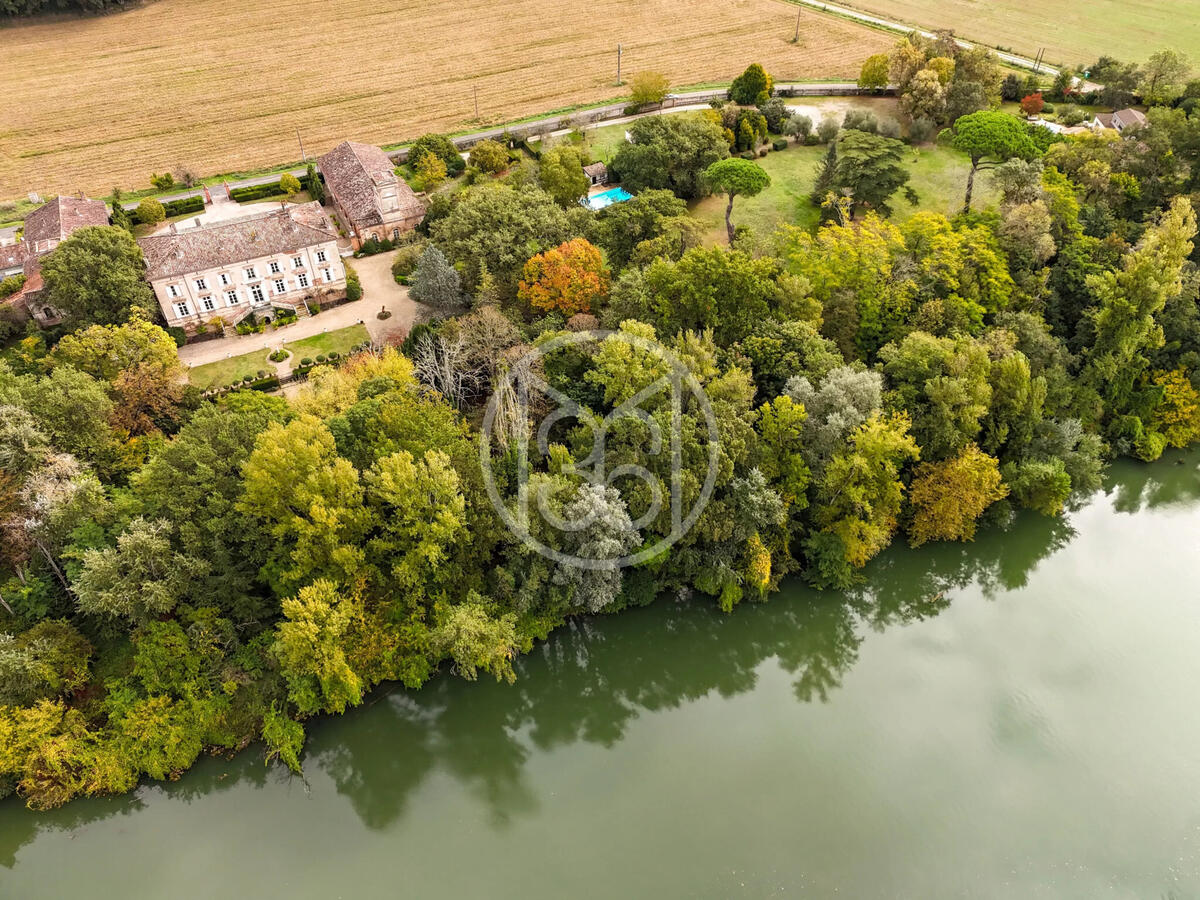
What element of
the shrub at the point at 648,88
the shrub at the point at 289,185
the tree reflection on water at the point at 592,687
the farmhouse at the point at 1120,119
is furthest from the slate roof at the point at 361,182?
the farmhouse at the point at 1120,119

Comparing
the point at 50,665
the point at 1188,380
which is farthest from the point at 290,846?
the point at 1188,380

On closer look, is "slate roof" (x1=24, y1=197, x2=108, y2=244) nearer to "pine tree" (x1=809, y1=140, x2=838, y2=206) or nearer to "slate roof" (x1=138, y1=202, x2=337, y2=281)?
"slate roof" (x1=138, y1=202, x2=337, y2=281)

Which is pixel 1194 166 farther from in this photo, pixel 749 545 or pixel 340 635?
pixel 340 635

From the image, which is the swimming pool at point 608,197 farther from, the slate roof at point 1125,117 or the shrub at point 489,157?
the slate roof at point 1125,117

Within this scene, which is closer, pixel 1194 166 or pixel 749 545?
pixel 749 545

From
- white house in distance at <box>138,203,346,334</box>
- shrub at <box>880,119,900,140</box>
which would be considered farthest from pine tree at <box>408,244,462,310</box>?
shrub at <box>880,119,900,140</box>

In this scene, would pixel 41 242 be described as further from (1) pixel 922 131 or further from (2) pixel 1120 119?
(2) pixel 1120 119
